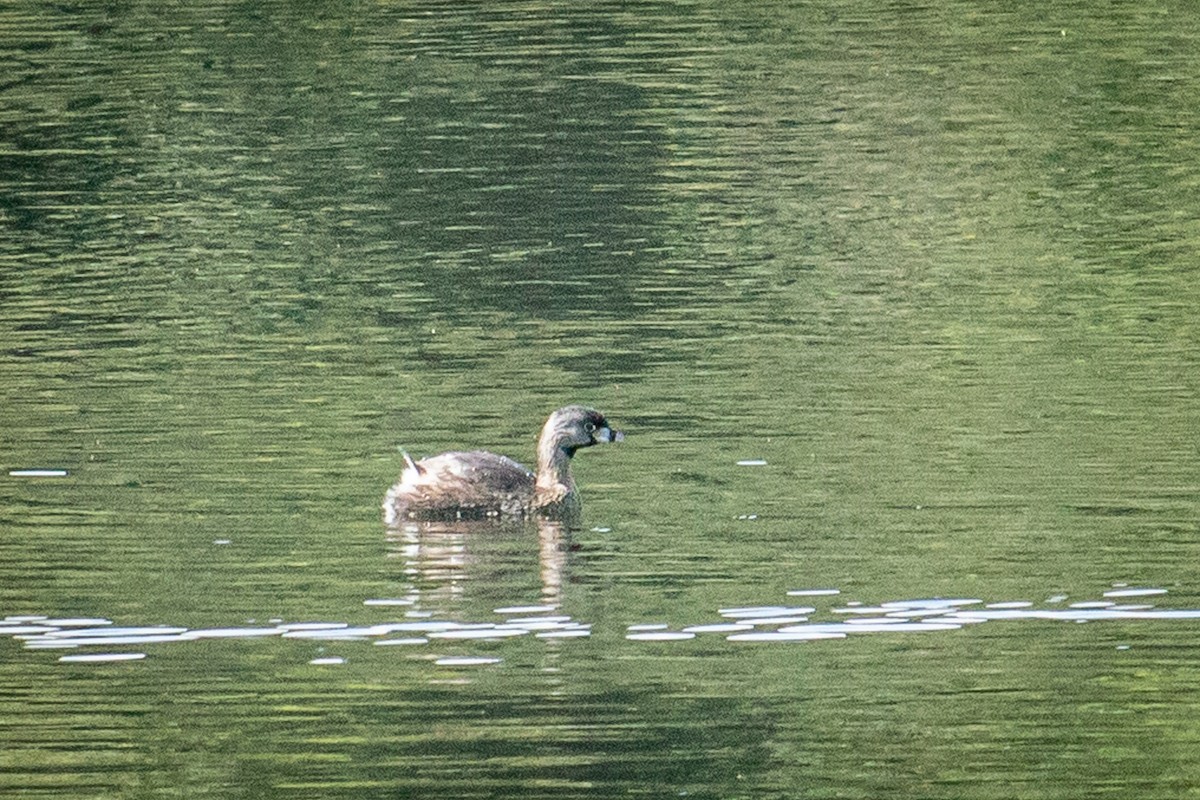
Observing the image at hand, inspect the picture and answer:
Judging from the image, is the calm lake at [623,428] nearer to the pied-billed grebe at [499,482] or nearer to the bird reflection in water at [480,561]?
the bird reflection in water at [480,561]

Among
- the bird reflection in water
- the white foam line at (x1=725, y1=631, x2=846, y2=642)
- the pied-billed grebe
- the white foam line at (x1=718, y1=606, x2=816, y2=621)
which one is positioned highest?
the pied-billed grebe

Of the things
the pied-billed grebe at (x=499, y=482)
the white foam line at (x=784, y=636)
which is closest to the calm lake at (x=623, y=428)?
the white foam line at (x=784, y=636)

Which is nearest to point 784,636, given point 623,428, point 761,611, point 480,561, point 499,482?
point 761,611

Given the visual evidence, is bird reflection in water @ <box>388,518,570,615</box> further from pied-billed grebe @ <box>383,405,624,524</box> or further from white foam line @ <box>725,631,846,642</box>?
white foam line @ <box>725,631,846,642</box>

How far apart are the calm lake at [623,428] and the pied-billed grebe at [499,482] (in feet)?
0.60

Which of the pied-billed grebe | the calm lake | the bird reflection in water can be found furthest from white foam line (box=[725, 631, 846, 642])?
the pied-billed grebe

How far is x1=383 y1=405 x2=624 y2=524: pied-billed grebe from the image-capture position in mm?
14188

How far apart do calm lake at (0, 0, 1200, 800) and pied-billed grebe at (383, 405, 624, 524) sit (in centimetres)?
18

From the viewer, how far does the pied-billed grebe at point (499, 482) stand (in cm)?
1419

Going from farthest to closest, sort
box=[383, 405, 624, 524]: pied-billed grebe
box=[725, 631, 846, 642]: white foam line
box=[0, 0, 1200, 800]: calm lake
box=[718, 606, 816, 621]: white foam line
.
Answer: box=[383, 405, 624, 524]: pied-billed grebe → box=[718, 606, 816, 621]: white foam line → box=[725, 631, 846, 642]: white foam line → box=[0, 0, 1200, 800]: calm lake

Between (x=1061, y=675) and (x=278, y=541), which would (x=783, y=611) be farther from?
(x=278, y=541)

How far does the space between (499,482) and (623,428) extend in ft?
4.49

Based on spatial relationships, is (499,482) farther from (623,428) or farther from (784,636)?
(784,636)

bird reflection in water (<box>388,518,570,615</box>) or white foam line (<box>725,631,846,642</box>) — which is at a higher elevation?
bird reflection in water (<box>388,518,570,615</box>)
